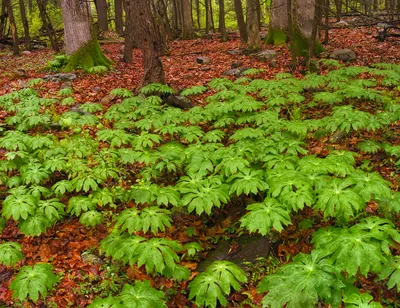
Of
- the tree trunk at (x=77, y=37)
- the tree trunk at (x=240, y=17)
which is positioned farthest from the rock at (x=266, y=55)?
the tree trunk at (x=77, y=37)

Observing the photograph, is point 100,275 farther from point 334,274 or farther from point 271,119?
point 271,119

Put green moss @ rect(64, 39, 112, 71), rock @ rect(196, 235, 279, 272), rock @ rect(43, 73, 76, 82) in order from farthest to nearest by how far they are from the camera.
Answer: green moss @ rect(64, 39, 112, 71) → rock @ rect(43, 73, 76, 82) → rock @ rect(196, 235, 279, 272)

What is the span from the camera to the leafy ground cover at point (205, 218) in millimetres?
2990

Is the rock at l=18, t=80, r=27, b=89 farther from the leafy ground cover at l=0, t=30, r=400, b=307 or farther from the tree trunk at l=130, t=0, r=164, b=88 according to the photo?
the tree trunk at l=130, t=0, r=164, b=88

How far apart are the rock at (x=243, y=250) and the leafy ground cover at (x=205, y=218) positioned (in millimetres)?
109

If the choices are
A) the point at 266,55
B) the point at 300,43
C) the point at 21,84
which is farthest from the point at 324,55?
the point at 21,84

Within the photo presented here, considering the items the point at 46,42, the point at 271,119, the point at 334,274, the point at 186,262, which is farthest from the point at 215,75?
the point at 46,42

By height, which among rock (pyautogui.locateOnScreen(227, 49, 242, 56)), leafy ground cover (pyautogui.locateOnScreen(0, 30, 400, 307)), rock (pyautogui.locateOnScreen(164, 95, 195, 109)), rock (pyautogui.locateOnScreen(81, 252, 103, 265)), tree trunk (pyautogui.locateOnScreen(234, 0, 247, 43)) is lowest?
rock (pyautogui.locateOnScreen(81, 252, 103, 265))

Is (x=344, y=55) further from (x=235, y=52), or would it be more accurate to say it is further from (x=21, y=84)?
(x=21, y=84)

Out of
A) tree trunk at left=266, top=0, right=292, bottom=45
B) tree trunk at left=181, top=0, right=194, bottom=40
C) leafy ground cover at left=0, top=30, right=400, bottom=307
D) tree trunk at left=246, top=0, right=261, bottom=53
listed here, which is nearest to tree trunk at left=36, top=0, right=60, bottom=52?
tree trunk at left=181, top=0, right=194, bottom=40

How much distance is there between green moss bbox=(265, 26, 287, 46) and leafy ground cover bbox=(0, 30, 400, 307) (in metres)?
7.72

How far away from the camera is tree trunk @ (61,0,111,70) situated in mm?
11570

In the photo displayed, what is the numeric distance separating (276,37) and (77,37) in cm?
797

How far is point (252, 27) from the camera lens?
12789 millimetres
